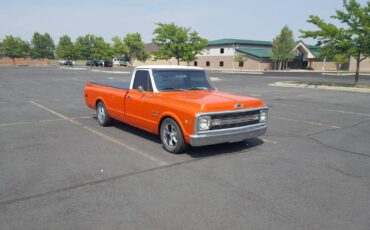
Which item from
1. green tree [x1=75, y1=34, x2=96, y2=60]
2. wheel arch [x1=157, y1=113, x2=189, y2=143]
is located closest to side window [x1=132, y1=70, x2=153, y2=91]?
wheel arch [x1=157, y1=113, x2=189, y2=143]

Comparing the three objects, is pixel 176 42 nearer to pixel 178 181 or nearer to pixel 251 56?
pixel 178 181

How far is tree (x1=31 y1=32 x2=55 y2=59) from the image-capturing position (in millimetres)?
104562

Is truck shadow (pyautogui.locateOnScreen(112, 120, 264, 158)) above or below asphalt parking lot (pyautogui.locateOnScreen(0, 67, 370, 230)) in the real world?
above

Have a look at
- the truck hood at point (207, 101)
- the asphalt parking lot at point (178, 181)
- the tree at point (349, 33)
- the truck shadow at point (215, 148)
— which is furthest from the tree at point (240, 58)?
the truck hood at point (207, 101)

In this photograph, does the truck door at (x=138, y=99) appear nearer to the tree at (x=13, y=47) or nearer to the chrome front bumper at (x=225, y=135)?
the chrome front bumper at (x=225, y=135)

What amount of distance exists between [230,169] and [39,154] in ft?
12.4

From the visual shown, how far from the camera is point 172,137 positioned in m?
6.30

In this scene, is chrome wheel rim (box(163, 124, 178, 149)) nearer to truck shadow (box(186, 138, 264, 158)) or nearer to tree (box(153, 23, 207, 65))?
truck shadow (box(186, 138, 264, 158))

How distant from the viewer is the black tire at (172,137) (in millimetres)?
6039

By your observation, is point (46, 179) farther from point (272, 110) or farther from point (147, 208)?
Result: point (272, 110)

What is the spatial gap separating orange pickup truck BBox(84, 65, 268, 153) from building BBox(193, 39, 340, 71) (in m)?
59.1

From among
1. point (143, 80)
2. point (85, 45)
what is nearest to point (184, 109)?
point (143, 80)

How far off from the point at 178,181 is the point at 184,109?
5.05 feet

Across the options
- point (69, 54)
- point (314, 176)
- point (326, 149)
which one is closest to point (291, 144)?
point (326, 149)
